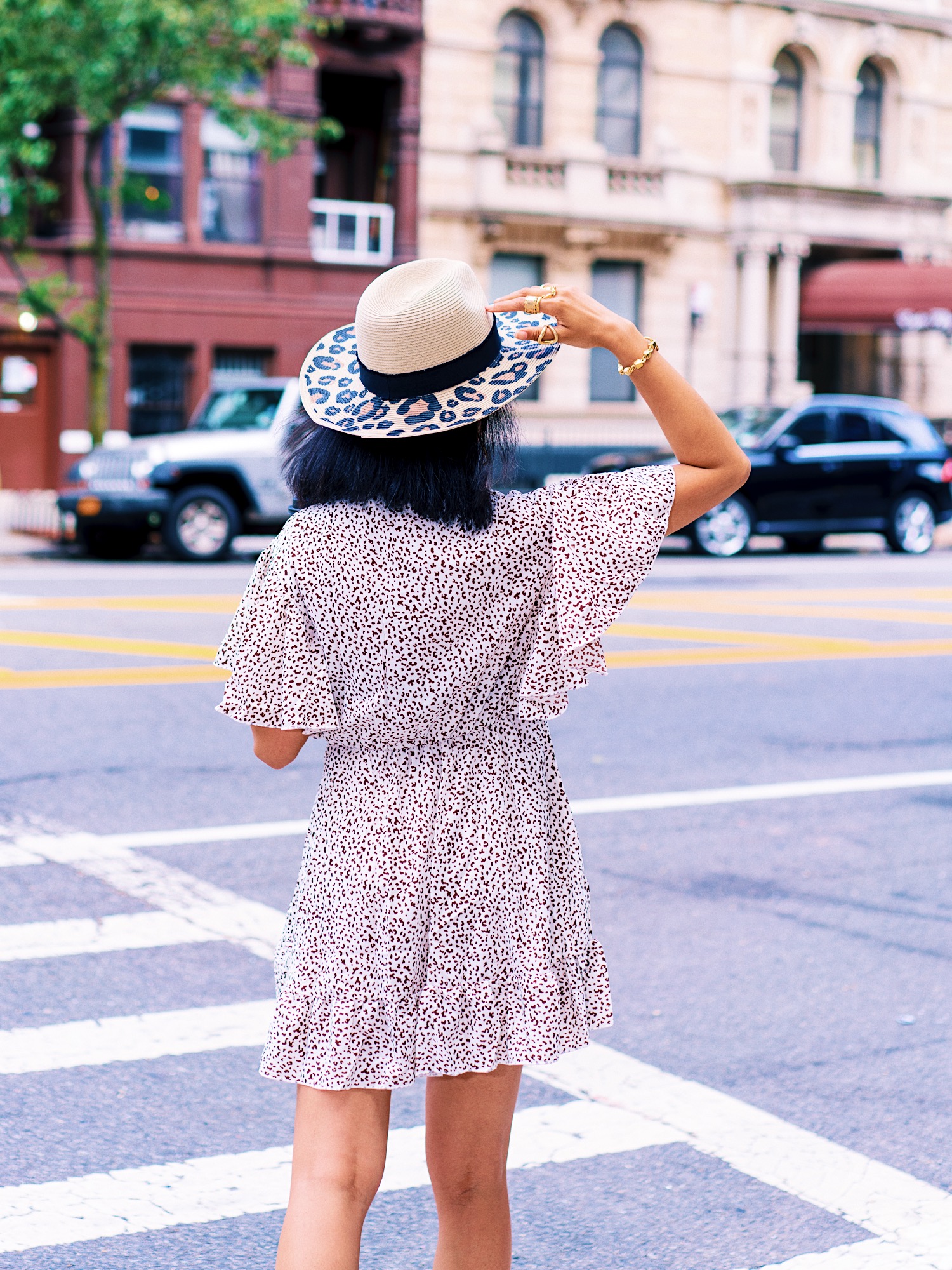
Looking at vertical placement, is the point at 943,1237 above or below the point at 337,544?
below

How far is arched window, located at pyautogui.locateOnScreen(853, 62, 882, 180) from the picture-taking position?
34.0m

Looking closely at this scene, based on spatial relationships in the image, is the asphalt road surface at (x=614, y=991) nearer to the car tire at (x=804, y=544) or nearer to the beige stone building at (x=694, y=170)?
the car tire at (x=804, y=544)

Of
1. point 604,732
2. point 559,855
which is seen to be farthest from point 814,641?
point 559,855

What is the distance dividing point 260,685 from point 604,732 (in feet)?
22.3

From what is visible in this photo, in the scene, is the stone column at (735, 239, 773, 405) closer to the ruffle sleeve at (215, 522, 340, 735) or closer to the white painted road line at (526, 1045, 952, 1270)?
the white painted road line at (526, 1045, 952, 1270)

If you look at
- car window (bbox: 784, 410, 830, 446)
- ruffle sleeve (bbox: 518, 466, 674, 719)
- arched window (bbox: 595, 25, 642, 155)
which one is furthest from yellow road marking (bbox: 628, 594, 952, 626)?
arched window (bbox: 595, 25, 642, 155)

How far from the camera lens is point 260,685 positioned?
8.59 ft

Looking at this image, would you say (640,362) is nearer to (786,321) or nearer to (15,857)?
(15,857)

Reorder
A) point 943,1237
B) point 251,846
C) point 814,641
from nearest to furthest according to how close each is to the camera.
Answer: point 943,1237
point 251,846
point 814,641

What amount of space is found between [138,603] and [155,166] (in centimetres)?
1448

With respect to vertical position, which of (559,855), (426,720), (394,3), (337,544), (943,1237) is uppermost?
(394,3)

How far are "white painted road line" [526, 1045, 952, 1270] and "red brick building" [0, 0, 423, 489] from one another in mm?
22462

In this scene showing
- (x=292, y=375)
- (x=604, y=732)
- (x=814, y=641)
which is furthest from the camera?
(x=292, y=375)

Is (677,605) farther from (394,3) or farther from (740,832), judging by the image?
(394,3)
